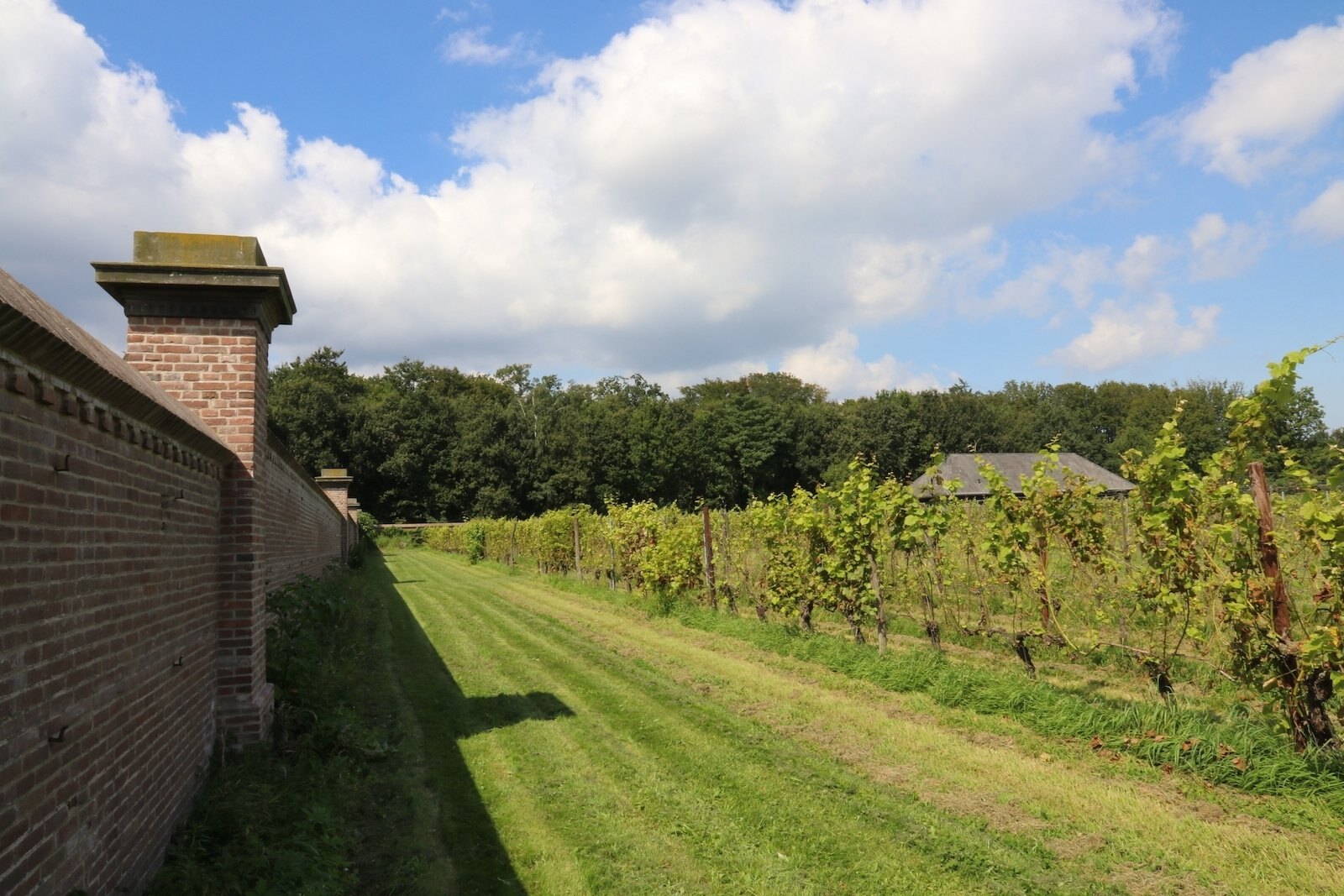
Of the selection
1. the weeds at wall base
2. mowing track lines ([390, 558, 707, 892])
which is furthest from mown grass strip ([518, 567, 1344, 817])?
the weeds at wall base

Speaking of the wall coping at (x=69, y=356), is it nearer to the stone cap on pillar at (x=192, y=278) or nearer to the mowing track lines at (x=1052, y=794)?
the stone cap on pillar at (x=192, y=278)

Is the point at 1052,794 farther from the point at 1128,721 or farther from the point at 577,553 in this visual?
the point at 577,553

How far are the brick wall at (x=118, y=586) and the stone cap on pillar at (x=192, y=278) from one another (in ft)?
0.32

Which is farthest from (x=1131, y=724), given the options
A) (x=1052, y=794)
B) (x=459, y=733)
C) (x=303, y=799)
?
(x=303, y=799)

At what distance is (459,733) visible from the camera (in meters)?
7.16

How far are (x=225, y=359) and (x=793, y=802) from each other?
5.07 metres

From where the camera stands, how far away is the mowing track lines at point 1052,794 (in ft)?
14.0

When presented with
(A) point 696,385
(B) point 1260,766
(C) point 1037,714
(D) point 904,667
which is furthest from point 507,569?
(A) point 696,385

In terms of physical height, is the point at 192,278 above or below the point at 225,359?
above

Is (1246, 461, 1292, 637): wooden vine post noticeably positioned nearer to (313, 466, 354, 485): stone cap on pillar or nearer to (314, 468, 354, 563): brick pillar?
(314, 468, 354, 563): brick pillar

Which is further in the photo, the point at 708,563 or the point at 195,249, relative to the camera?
the point at 708,563

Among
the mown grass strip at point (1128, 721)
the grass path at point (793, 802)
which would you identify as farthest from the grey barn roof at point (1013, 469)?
the grass path at point (793, 802)

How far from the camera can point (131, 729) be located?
3.41 m

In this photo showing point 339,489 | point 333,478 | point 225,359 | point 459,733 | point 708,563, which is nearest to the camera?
point 225,359
